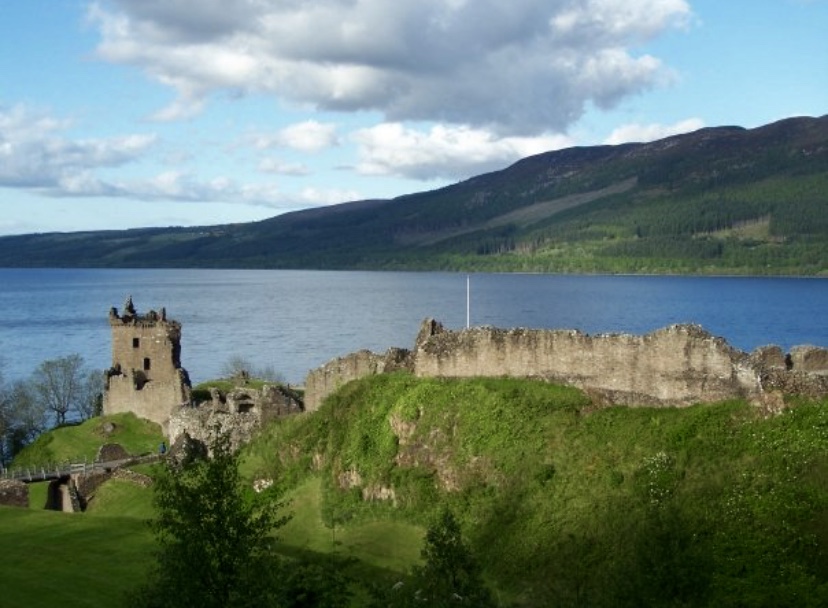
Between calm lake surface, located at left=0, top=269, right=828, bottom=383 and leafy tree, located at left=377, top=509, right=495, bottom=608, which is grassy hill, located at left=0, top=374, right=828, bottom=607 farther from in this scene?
calm lake surface, located at left=0, top=269, right=828, bottom=383

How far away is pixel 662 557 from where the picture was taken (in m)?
25.3

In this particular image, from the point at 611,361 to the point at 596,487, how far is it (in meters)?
5.81

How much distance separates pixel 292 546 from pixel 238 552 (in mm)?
13792

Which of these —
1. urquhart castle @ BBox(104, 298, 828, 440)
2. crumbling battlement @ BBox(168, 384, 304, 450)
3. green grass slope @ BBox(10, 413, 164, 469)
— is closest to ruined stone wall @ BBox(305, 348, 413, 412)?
urquhart castle @ BBox(104, 298, 828, 440)

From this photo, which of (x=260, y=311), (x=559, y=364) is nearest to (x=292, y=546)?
(x=559, y=364)

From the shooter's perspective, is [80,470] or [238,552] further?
[80,470]

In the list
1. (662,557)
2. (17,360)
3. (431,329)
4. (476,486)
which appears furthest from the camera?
(17,360)

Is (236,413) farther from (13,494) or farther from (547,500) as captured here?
(547,500)

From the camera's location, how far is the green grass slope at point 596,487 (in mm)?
24641

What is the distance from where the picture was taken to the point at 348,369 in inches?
1667

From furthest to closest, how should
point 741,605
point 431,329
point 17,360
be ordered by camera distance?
point 17,360 < point 431,329 < point 741,605

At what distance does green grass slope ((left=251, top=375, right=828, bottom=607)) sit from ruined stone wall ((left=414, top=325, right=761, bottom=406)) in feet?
2.49

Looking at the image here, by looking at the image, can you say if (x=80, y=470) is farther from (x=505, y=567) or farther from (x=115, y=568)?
(x=505, y=567)

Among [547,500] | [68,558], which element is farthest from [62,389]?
[547,500]
